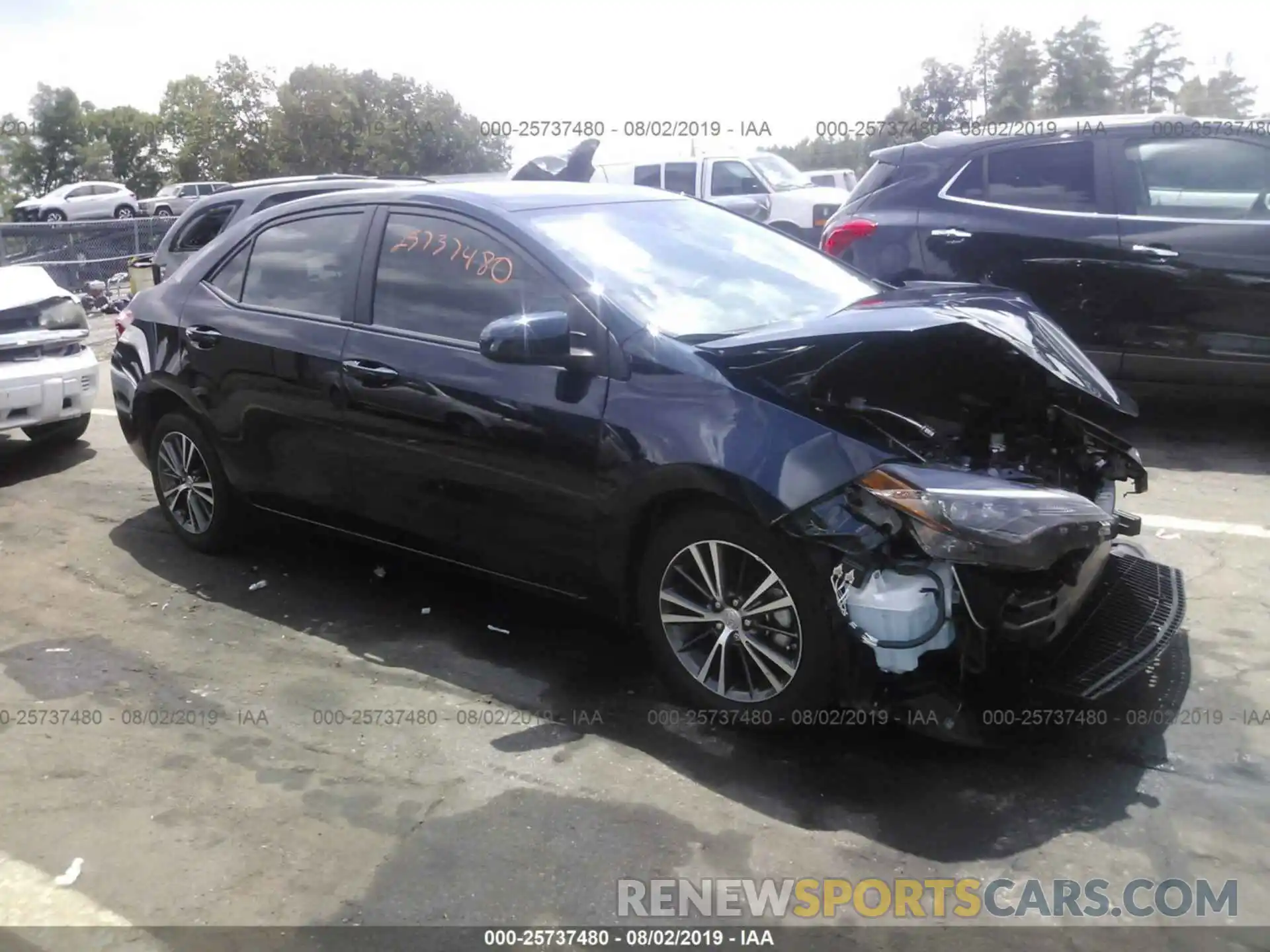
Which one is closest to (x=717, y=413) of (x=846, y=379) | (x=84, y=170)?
(x=846, y=379)

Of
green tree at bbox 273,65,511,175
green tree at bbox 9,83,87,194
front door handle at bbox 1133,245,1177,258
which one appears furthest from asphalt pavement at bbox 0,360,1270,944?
green tree at bbox 9,83,87,194

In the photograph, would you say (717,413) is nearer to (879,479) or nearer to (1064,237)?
(879,479)

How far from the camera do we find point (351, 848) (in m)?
3.10

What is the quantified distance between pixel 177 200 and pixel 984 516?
38.0 m

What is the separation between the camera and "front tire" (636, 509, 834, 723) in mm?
3289

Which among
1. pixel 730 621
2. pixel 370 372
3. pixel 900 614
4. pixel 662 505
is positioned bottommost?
pixel 730 621

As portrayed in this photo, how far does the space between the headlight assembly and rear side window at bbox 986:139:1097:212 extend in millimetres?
4048

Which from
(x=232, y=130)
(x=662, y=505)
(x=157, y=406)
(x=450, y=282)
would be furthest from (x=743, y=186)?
(x=232, y=130)

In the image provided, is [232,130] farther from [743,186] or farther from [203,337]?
[203,337]

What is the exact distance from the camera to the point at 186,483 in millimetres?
5395

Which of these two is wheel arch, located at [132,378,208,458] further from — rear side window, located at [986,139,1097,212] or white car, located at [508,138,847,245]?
white car, located at [508,138,847,245]

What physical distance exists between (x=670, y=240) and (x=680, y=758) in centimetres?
196

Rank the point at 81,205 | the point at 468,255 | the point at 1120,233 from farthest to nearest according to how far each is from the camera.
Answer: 1. the point at 81,205
2. the point at 1120,233
3. the point at 468,255

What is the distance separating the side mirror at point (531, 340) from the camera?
3664 mm
